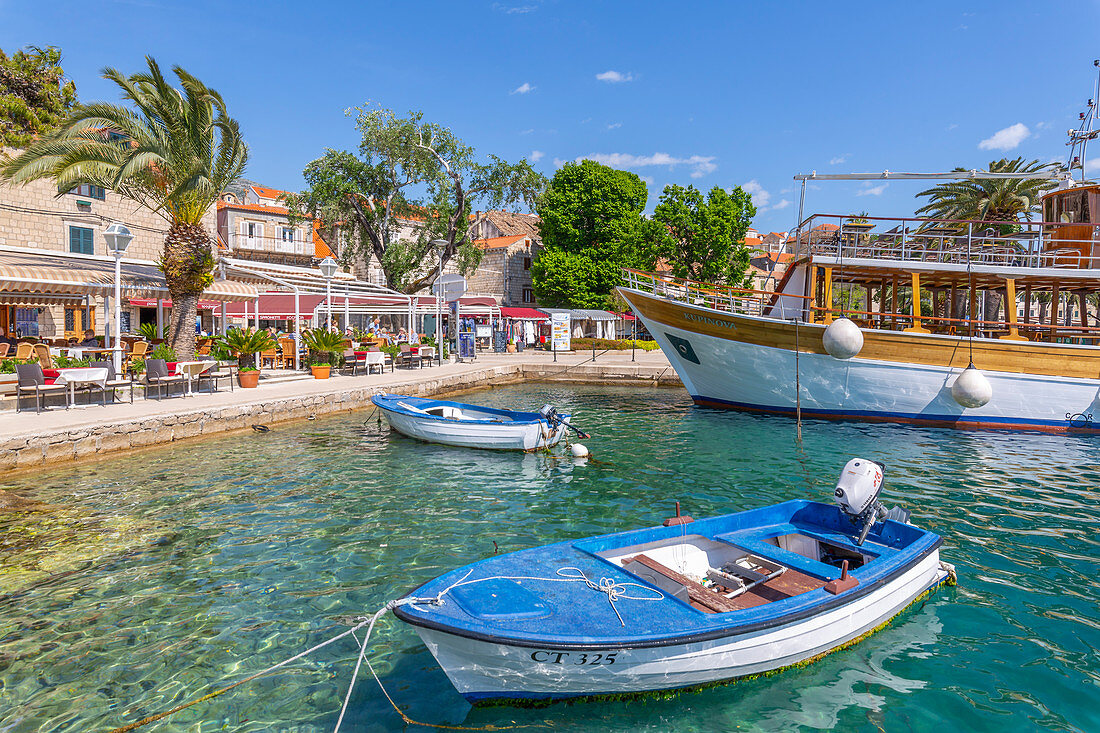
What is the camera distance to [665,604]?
4.39 metres

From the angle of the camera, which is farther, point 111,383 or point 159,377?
point 159,377

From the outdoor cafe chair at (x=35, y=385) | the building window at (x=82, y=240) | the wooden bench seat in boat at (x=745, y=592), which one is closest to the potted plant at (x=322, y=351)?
the outdoor cafe chair at (x=35, y=385)

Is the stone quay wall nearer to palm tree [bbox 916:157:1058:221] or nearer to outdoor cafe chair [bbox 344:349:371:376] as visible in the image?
outdoor cafe chair [bbox 344:349:371:376]

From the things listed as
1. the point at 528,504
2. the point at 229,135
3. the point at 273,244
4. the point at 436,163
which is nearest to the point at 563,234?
the point at 436,163

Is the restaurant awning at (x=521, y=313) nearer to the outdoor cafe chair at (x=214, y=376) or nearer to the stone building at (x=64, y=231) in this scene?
the stone building at (x=64, y=231)

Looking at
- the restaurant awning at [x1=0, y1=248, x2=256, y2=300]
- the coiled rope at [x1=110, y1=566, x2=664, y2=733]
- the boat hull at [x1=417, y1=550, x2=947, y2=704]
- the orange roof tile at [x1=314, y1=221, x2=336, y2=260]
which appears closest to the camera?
the boat hull at [x1=417, y1=550, x2=947, y2=704]

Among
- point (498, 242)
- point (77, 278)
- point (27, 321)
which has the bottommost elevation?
point (27, 321)

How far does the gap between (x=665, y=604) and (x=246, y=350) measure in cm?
1637

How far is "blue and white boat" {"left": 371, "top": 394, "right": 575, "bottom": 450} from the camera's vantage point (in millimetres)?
12188

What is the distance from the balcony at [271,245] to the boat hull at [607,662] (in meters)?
42.3

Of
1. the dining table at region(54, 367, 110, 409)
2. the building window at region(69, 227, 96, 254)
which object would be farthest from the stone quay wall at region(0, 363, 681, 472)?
the building window at region(69, 227, 96, 254)

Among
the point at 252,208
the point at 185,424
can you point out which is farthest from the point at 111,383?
the point at 252,208

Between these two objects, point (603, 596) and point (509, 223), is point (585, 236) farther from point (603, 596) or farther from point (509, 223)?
point (603, 596)

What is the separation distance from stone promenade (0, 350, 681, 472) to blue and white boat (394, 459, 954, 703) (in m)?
9.50
